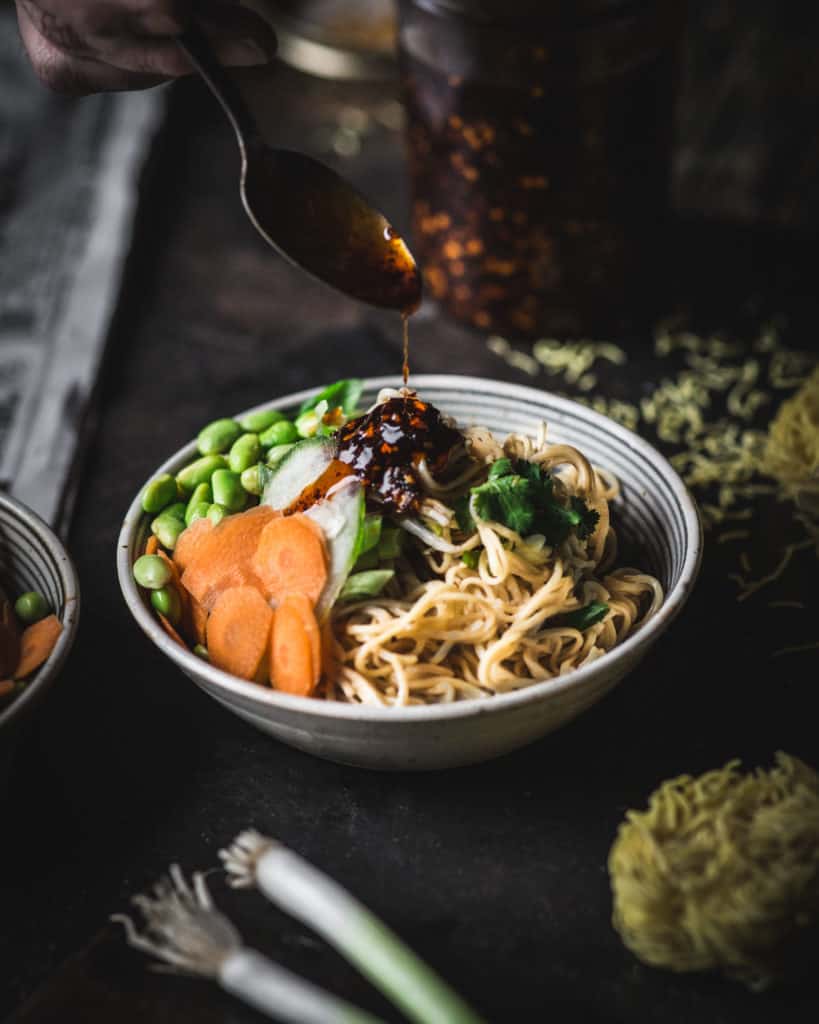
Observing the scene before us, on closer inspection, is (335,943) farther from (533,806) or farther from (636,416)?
(636,416)

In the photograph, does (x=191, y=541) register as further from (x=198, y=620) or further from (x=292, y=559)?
(x=292, y=559)

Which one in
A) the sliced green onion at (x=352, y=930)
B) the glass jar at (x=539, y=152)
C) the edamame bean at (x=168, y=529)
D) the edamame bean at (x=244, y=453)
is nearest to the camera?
the sliced green onion at (x=352, y=930)

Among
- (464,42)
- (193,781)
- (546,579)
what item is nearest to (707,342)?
(464,42)

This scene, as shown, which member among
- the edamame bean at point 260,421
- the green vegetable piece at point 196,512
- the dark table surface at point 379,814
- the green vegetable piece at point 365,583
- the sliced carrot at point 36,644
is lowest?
the dark table surface at point 379,814

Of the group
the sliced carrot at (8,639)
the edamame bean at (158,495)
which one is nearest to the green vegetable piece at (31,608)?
the sliced carrot at (8,639)

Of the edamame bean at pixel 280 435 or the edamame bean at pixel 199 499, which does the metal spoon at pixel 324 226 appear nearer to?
the edamame bean at pixel 280 435

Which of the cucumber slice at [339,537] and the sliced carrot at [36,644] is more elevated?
the cucumber slice at [339,537]
